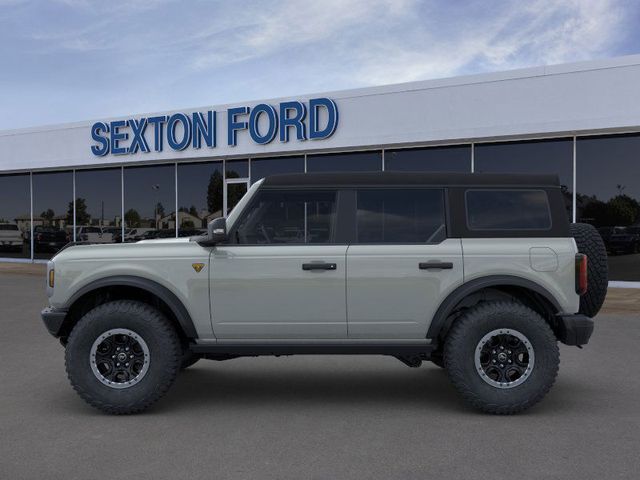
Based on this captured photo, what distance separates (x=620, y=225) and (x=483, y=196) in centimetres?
1036

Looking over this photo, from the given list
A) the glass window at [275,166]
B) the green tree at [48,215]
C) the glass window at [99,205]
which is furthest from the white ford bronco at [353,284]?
the green tree at [48,215]

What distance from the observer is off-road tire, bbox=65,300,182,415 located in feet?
16.4

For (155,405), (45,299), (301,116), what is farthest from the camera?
(301,116)

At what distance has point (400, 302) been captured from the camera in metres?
5.07

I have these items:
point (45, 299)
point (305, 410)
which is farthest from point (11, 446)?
point (45, 299)

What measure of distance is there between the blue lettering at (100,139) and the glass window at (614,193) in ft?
44.7

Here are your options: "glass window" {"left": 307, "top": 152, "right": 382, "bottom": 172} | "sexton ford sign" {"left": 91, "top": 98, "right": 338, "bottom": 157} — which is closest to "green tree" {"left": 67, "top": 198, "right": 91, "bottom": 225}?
"sexton ford sign" {"left": 91, "top": 98, "right": 338, "bottom": 157}

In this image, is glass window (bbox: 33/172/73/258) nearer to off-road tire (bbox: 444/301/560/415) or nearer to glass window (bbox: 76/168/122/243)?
glass window (bbox: 76/168/122/243)

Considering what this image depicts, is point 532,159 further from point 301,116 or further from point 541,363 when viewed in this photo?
point 541,363

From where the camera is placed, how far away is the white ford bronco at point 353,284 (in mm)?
5016

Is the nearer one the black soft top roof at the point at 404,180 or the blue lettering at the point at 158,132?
the black soft top roof at the point at 404,180

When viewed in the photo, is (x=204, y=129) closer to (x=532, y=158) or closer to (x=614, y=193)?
(x=532, y=158)

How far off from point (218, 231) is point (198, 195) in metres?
15.1

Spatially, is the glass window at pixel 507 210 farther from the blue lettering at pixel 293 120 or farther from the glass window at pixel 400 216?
the blue lettering at pixel 293 120
